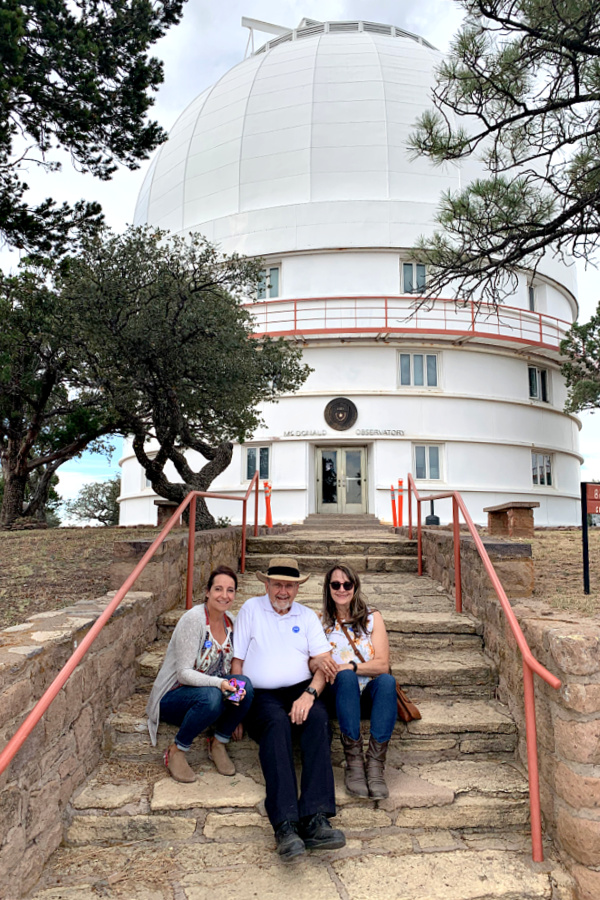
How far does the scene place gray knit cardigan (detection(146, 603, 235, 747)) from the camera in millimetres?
3650

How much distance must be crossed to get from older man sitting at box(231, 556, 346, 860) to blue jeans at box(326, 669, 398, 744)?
104 mm

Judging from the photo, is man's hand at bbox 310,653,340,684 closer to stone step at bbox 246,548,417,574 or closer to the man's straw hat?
the man's straw hat

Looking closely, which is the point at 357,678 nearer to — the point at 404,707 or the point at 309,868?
the point at 404,707

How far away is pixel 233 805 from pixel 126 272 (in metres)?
7.21

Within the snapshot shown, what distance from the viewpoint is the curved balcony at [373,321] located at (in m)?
17.7

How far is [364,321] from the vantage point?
A: 18.0 metres

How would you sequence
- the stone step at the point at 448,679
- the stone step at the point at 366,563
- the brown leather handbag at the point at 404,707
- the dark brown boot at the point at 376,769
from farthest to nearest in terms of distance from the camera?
the stone step at the point at 366,563 → the stone step at the point at 448,679 → the brown leather handbag at the point at 404,707 → the dark brown boot at the point at 376,769

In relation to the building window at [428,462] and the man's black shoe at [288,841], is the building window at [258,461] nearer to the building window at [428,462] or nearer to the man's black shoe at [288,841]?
the building window at [428,462]

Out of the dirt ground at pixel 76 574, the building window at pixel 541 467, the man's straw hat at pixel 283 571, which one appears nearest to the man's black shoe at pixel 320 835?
the man's straw hat at pixel 283 571

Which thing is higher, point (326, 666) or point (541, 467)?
point (541, 467)

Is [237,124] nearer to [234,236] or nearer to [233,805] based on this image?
[234,236]

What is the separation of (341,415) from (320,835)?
15058 millimetres

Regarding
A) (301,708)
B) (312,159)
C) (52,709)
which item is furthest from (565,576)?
(312,159)

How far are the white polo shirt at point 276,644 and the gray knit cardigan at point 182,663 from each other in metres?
0.24
